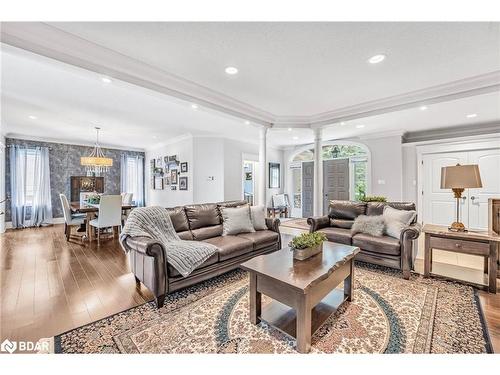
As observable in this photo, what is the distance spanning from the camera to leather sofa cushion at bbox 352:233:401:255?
2805 millimetres

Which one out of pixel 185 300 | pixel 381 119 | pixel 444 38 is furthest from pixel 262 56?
pixel 381 119

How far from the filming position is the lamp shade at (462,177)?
8.29 feet

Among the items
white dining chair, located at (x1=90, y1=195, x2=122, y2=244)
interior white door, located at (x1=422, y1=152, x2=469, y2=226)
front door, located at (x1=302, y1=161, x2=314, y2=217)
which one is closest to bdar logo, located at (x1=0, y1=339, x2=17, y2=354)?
white dining chair, located at (x1=90, y1=195, x2=122, y2=244)

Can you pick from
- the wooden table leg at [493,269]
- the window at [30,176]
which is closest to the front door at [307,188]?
the wooden table leg at [493,269]

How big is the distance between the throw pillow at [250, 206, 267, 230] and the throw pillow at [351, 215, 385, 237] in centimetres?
135

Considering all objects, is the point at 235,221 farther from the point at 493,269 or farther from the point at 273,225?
the point at 493,269

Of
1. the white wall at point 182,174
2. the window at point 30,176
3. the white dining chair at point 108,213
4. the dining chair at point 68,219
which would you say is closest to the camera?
the white dining chair at point 108,213

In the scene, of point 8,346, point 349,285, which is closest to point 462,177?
point 349,285

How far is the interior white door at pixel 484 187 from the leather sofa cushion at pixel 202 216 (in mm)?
5647

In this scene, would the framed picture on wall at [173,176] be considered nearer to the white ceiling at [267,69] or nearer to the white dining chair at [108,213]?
the white ceiling at [267,69]

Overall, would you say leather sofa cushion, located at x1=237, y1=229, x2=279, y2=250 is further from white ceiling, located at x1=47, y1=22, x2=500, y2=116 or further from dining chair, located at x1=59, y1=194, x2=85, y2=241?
dining chair, located at x1=59, y1=194, x2=85, y2=241

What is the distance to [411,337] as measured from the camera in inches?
66.4

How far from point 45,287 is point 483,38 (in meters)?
5.17
